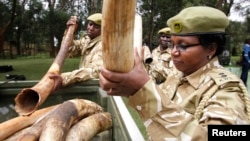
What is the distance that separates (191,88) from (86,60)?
2680 mm

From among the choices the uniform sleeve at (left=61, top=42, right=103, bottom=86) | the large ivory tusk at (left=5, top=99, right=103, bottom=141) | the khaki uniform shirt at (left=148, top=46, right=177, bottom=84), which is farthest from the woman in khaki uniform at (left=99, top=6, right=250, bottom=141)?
the khaki uniform shirt at (left=148, top=46, right=177, bottom=84)

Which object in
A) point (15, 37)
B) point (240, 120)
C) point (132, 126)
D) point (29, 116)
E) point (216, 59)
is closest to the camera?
point (240, 120)

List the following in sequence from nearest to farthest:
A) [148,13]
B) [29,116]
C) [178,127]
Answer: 1. [178,127]
2. [29,116]
3. [148,13]

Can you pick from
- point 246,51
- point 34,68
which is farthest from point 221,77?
point 34,68

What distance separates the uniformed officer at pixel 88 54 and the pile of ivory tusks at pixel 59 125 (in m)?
0.61

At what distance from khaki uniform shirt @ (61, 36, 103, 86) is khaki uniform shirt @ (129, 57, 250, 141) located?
1.77m

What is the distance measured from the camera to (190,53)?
1.44 m

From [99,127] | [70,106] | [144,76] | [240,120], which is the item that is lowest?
[99,127]

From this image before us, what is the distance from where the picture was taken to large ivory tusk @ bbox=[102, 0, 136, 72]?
33.9 inches

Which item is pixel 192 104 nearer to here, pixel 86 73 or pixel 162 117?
pixel 162 117

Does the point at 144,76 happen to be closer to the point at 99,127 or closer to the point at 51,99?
the point at 99,127

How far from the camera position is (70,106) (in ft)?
8.04

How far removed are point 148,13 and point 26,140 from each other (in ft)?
61.6

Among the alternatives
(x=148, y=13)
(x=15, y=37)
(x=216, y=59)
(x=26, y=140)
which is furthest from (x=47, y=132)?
(x=15, y=37)
